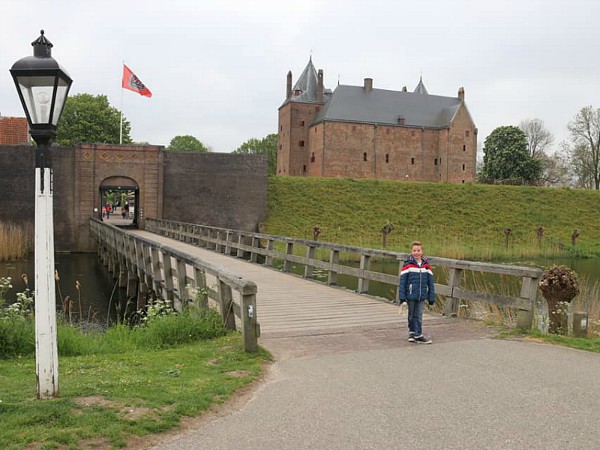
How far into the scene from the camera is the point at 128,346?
7.04 metres

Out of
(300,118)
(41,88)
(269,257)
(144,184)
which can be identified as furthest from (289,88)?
(41,88)

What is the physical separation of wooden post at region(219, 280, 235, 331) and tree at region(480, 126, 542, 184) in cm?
6170

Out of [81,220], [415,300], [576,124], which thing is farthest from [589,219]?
[415,300]

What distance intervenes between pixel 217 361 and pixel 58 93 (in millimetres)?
2912

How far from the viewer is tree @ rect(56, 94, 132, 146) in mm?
56531

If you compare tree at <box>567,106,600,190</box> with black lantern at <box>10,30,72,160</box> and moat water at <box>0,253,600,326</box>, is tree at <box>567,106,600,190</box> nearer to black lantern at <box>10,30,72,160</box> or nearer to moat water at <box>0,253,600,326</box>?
moat water at <box>0,253,600,326</box>

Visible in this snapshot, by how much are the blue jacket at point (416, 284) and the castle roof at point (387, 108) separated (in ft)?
158

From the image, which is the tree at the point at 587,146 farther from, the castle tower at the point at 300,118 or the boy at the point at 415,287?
the boy at the point at 415,287

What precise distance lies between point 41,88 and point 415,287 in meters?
4.53

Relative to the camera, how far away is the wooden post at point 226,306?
23.0 ft

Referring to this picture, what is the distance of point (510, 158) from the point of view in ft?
218

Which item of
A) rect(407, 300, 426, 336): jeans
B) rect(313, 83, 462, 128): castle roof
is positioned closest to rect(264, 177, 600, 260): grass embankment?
rect(313, 83, 462, 128): castle roof

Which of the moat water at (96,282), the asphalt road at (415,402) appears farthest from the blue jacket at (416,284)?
the moat water at (96,282)

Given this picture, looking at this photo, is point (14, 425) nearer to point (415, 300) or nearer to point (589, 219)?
point (415, 300)
